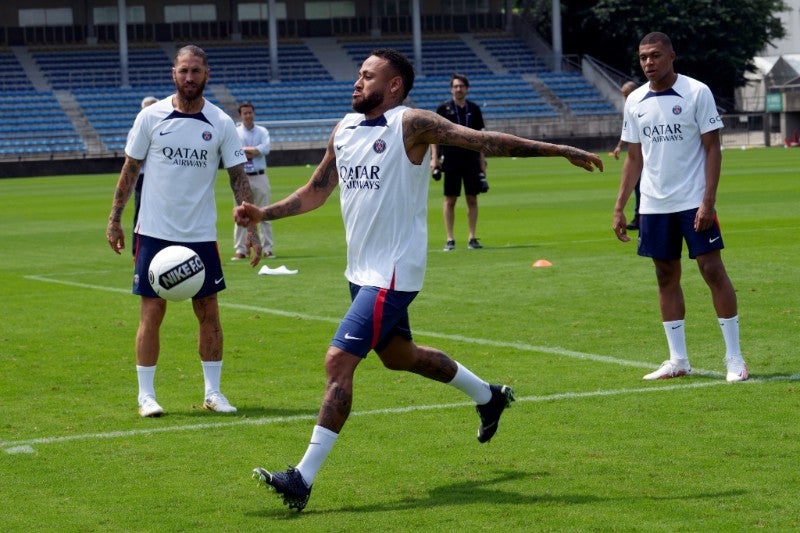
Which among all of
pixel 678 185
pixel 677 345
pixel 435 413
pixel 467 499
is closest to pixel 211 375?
pixel 435 413

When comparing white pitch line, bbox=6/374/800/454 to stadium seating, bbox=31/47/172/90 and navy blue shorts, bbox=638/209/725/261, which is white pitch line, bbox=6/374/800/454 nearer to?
navy blue shorts, bbox=638/209/725/261

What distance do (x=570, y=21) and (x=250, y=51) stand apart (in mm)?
18982

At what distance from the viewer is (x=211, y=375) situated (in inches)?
346

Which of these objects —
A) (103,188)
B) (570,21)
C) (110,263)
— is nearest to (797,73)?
(570,21)

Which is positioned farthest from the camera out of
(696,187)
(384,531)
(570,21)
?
(570,21)

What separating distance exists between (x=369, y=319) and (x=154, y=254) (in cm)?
249

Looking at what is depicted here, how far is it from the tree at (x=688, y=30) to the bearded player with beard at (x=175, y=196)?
215 ft

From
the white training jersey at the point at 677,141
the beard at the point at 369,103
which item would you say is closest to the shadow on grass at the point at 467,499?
the beard at the point at 369,103

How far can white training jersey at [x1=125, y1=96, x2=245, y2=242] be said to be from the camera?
8586 mm

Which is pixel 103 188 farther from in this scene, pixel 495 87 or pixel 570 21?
pixel 570 21

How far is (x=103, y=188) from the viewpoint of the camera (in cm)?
3988

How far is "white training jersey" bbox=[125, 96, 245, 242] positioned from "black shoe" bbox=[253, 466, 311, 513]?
2.76 m

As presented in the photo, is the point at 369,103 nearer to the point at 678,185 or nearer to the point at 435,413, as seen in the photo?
the point at 435,413

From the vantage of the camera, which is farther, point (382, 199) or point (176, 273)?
point (176, 273)
